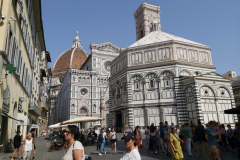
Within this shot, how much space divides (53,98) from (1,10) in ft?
223

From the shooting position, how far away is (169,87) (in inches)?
869

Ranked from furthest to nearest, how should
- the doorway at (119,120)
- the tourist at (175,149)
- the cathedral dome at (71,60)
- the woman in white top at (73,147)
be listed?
the cathedral dome at (71,60), the doorway at (119,120), the tourist at (175,149), the woman in white top at (73,147)

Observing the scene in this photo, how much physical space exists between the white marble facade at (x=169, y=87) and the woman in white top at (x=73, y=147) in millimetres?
18897

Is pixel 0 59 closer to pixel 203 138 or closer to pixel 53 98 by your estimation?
pixel 203 138

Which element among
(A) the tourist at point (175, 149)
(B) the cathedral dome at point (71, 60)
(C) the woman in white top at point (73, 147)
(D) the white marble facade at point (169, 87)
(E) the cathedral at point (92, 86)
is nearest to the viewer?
(C) the woman in white top at point (73, 147)

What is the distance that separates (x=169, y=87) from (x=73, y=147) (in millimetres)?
20167

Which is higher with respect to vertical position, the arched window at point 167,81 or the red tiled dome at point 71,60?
the red tiled dome at point 71,60

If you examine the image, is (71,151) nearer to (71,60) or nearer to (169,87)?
(169,87)

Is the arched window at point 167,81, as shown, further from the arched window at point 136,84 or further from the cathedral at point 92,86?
the cathedral at point 92,86

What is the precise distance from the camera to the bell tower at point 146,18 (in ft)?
176

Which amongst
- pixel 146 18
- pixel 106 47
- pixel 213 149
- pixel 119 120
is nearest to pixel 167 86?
pixel 119 120

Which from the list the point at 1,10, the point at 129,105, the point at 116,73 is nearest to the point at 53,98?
the point at 116,73

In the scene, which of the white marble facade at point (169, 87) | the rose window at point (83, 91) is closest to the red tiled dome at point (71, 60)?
the rose window at point (83, 91)

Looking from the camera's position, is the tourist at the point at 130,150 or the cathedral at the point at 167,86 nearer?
the tourist at the point at 130,150
